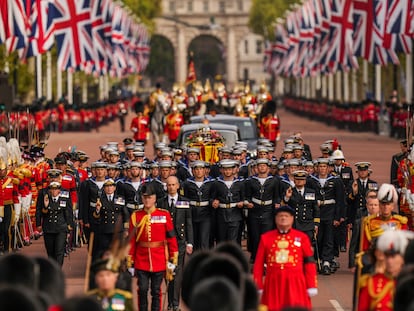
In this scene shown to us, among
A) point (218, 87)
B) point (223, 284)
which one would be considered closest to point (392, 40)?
point (218, 87)

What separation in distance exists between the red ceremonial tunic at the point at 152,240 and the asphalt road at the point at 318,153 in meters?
1.20

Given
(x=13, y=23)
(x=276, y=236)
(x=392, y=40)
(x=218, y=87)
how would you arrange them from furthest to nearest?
(x=218, y=87)
(x=392, y=40)
(x=13, y=23)
(x=276, y=236)

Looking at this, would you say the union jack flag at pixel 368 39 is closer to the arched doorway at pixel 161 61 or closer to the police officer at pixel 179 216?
the police officer at pixel 179 216

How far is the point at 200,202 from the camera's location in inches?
800

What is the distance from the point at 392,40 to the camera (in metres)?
45.4

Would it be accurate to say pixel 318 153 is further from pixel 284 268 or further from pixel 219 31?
pixel 219 31

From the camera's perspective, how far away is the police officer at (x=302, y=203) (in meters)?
20.4

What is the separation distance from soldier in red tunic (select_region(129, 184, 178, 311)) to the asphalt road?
1114 millimetres

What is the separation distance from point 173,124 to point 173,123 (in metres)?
0.07

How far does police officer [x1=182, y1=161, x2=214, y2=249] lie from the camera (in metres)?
20.3

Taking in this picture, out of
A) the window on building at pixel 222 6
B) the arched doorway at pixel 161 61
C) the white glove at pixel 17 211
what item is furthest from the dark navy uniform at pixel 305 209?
the window on building at pixel 222 6

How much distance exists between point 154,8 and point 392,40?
81900 millimetres

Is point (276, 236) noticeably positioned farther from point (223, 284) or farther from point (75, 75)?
point (75, 75)

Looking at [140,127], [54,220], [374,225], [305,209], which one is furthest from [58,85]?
[374,225]
